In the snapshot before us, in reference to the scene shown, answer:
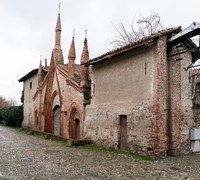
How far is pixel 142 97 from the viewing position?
11.9 meters

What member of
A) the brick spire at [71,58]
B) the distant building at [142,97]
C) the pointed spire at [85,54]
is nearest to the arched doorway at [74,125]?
the distant building at [142,97]

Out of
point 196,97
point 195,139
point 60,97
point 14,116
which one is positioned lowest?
point 195,139

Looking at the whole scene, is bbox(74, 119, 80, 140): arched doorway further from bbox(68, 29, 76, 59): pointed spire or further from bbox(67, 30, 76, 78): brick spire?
bbox(68, 29, 76, 59): pointed spire

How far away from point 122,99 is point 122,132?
5.48 ft

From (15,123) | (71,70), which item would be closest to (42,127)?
(71,70)

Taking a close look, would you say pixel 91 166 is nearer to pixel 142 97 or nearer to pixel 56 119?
pixel 142 97

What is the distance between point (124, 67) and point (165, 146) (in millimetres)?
4379

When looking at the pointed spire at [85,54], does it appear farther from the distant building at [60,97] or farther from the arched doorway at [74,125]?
the arched doorway at [74,125]

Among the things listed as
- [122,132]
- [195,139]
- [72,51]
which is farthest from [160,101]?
[72,51]

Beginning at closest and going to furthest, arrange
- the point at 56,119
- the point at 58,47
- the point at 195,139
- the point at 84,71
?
1. the point at 195,139
2. the point at 84,71
3. the point at 56,119
4. the point at 58,47

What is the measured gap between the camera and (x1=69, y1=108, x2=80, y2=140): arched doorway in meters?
17.6

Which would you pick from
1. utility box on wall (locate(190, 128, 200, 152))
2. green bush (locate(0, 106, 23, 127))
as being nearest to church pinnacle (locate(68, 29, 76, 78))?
utility box on wall (locate(190, 128, 200, 152))

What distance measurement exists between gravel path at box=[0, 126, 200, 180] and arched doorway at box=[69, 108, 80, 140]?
5310 millimetres

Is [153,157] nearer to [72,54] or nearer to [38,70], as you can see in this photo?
[72,54]
